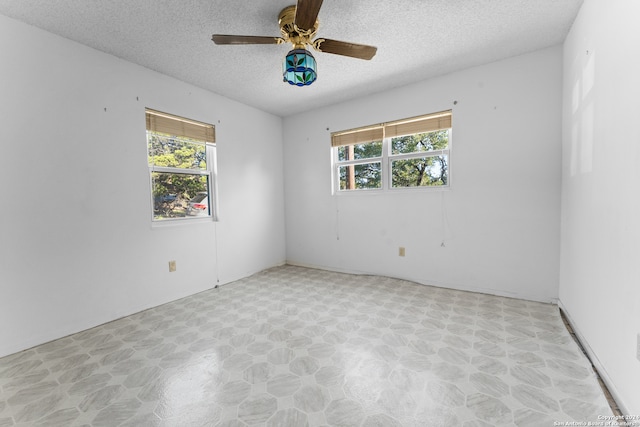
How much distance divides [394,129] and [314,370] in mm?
3030

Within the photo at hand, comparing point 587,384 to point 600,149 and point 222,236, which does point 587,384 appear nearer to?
point 600,149

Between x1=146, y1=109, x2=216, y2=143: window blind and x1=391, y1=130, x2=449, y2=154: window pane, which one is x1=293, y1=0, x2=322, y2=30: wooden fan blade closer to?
x1=146, y1=109, x2=216, y2=143: window blind

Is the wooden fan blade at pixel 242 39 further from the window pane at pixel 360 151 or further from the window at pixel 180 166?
the window pane at pixel 360 151

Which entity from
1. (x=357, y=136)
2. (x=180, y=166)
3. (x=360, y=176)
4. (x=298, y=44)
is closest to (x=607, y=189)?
(x=298, y=44)

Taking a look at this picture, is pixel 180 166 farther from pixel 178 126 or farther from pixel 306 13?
pixel 306 13

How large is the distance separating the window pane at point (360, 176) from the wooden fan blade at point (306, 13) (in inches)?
91.0

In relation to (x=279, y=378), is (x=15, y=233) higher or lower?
higher

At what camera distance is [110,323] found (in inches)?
99.4

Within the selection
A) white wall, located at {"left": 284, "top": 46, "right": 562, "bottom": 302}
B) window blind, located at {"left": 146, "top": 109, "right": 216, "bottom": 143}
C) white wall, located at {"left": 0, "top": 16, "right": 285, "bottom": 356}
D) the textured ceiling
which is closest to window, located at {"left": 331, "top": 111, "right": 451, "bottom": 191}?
white wall, located at {"left": 284, "top": 46, "right": 562, "bottom": 302}

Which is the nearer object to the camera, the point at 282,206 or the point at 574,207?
the point at 574,207

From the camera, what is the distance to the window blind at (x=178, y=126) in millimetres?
2940

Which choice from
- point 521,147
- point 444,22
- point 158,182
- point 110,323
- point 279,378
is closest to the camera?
point 279,378

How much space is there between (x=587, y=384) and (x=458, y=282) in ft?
5.50

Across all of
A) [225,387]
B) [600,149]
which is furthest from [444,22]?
[225,387]
